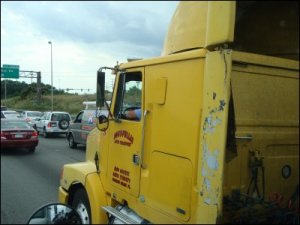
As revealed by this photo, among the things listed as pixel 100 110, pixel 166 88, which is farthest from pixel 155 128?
pixel 100 110

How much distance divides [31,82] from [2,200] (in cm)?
130

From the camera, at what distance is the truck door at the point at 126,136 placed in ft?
13.9

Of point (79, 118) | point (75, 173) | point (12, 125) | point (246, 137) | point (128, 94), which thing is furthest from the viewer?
point (79, 118)

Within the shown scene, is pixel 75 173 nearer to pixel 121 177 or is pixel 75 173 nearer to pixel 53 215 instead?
pixel 121 177

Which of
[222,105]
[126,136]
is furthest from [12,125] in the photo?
[222,105]

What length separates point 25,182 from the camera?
191 inches

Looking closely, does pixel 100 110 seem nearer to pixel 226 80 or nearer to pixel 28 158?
pixel 28 158

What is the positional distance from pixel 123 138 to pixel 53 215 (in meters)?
0.99

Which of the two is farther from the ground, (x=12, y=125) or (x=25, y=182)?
(x=12, y=125)

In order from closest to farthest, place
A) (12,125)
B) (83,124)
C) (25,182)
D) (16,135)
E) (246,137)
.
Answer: (12,125) → (16,135) → (246,137) → (25,182) → (83,124)

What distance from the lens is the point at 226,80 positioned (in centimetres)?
319

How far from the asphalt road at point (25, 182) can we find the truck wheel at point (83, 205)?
17.5 inches

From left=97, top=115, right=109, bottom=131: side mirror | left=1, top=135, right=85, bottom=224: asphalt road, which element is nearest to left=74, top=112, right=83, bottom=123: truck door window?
left=1, top=135, right=85, bottom=224: asphalt road

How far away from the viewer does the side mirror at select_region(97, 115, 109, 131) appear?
4838 millimetres
